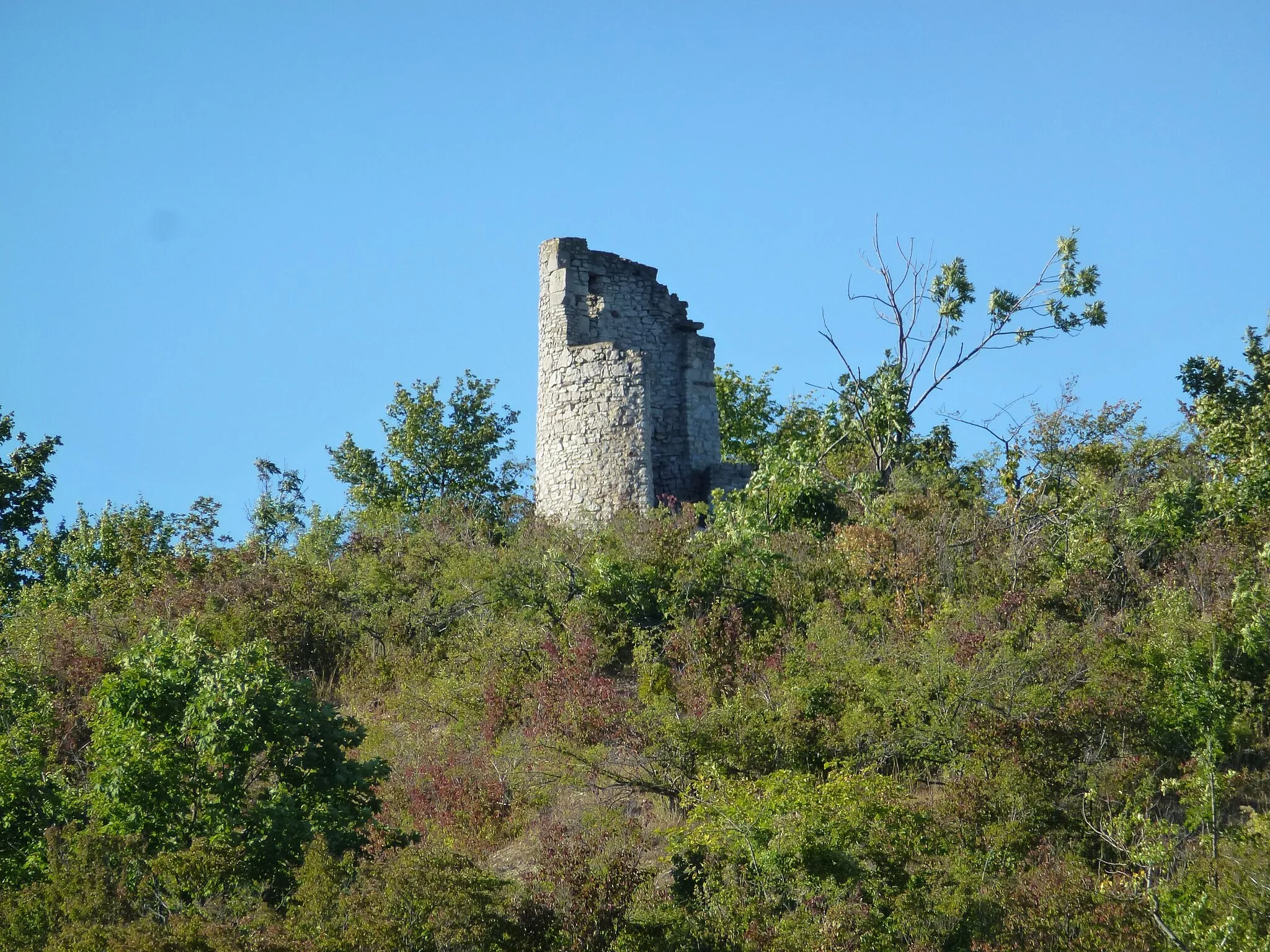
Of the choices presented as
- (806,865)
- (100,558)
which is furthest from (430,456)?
(806,865)

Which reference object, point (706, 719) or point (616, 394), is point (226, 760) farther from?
point (616, 394)

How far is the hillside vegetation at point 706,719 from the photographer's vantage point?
943cm

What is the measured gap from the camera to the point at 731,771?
12500 mm

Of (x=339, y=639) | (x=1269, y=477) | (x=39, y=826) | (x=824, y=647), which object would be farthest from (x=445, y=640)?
(x=1269, y=477)

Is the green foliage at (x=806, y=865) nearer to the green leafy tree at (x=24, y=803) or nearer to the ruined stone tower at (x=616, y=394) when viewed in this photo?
the green leafy tree at (x=24, y=803)

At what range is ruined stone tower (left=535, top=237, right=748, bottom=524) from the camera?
2027cm

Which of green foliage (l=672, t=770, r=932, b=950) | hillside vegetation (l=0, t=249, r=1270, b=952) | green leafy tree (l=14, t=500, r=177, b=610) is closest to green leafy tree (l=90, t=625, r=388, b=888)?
hillside vegetation (l=0, t=249, r=1270, b=952)

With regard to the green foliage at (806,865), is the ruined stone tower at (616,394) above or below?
above

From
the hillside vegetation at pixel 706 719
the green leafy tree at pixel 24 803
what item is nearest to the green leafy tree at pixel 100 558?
the hillside vegetation at pixel 706 719

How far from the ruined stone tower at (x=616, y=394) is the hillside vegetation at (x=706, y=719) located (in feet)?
2.55

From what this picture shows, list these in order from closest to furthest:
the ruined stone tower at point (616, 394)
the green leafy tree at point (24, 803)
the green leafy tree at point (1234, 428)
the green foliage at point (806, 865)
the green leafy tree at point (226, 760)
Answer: the green foliage at point (806, 865) < the green leafy tree at point (226, 760) < the green leafy tree at point (24, 803) < the green leafy tree at point (1234, 428) < the ruined stone tower at point (616, 394)

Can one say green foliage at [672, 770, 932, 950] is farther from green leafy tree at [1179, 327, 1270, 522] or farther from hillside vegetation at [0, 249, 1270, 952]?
green leafy tree at [1179, 327, 1270, 522]

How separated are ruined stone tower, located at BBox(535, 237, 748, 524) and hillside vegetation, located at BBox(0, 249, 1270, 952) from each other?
2.55 ft

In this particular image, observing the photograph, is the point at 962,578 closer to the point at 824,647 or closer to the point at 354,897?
the point at 824,647
